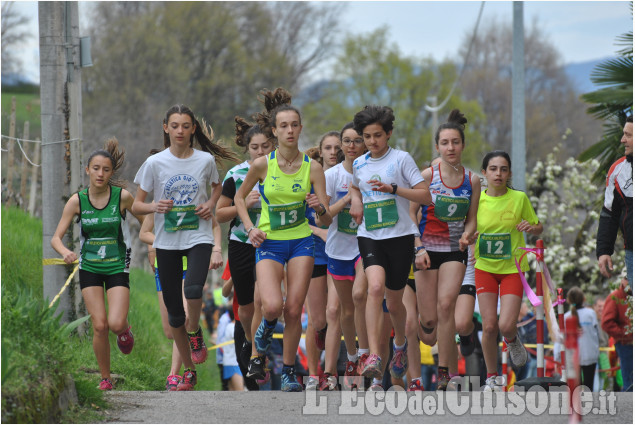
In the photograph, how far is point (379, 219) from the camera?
28.5 ft

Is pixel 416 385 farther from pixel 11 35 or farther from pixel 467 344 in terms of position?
pixel 11 35

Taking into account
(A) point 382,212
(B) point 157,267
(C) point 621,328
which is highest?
(A) point 382,212

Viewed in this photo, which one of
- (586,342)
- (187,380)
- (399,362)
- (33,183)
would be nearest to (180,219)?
(187,380)

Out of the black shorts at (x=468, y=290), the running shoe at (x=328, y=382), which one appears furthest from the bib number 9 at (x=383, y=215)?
the black shorts at (x=468, y=290)

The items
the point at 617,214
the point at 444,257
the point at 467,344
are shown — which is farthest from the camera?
the point at 467,344

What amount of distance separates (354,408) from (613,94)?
810cm

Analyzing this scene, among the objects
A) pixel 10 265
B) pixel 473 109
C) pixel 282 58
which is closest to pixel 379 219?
pixel 10 265

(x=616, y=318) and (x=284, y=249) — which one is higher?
(x=284, y=249)

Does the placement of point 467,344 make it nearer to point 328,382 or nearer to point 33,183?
point 328,382

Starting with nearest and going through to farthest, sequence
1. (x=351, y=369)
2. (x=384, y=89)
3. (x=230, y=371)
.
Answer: (x=351, y=369), (x=230, y=371), (x=384, y=89)

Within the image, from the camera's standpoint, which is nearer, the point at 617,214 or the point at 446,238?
the point at 617,214

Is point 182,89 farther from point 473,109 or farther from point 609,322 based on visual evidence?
point 609,322

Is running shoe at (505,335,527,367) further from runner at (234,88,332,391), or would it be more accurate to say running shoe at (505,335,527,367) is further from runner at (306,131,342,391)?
runner at (234,88,332,391)

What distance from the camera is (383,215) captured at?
28.5ft
